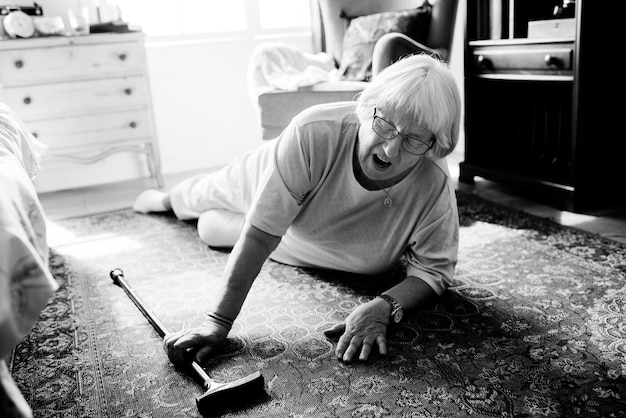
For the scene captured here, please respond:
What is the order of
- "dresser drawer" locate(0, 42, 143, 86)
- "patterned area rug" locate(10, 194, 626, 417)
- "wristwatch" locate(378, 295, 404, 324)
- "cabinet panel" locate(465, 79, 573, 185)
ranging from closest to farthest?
"patterned area rug" locate(10, 194, 626, 417) < "wristwatch" locate(378, 295, 404, 324) < "cabinet panel" locate(465, 79, 573, 185) < "dresser drawer" locate(0, 42, 143, 86)

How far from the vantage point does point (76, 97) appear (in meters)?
3.02

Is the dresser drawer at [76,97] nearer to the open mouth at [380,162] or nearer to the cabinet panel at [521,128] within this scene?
the cabinet panel at [521,128]

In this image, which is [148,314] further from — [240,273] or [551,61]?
[551,61]

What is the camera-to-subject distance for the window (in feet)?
12.2

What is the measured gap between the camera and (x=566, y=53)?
238 cm

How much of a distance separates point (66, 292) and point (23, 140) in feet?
1.62

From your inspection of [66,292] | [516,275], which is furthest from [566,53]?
[66,292]

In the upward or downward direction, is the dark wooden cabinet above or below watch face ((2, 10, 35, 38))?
below

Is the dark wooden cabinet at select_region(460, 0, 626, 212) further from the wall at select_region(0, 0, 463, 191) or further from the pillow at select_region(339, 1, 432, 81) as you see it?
the wall at select_region(0, 0, 463, 191)

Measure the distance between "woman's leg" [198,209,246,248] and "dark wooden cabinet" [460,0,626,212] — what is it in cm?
136

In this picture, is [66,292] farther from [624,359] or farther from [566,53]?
[566,53]

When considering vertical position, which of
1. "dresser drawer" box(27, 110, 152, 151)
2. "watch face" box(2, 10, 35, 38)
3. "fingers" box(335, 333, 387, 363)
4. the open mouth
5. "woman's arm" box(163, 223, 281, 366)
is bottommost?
"fingers" box(335, 333, 387, 363)

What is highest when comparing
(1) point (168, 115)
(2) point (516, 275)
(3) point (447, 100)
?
(3) point (447, 100)

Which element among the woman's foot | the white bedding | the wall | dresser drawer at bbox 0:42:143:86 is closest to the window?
the wall
